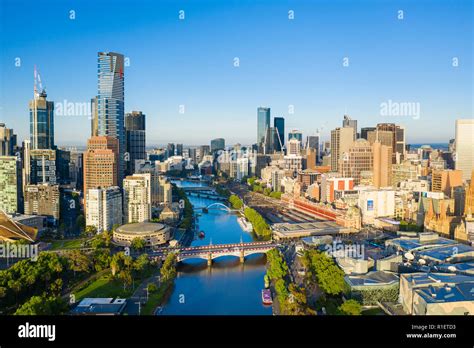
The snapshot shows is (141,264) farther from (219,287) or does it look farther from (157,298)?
(219,287)

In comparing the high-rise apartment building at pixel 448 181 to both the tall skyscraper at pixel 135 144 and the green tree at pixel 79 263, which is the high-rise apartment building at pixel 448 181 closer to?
the green tree at pixel 79 263

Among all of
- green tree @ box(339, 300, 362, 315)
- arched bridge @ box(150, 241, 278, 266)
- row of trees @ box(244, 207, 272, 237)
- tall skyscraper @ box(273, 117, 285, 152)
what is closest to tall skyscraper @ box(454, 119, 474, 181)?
row of trees @ box(244, 207, 272, 237)

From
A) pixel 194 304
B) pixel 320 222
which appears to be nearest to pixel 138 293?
pixel 194 304

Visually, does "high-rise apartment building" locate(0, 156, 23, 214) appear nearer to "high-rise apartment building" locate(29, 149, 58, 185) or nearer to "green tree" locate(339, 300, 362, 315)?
"high-rise apartment building" locate(29, 149, 58, 185)

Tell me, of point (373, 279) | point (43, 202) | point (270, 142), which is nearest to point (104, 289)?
point (373, 279)

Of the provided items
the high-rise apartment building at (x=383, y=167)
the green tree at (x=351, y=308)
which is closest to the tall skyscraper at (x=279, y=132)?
the high-rise apartment building at (x=383, y=167)
